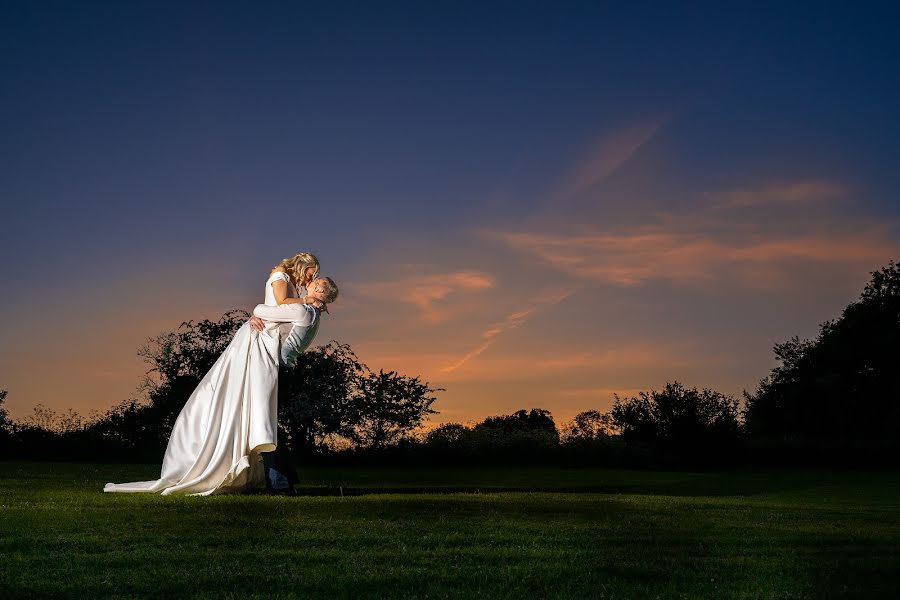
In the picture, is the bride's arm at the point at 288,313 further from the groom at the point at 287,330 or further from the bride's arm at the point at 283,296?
the bride's arm at the point at 283,296

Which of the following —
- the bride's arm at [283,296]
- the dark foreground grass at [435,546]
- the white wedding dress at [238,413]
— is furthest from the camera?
the bride's arm at [283,296]

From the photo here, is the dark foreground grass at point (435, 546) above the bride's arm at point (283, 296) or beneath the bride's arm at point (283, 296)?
beneath

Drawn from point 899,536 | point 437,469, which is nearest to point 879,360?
point 437,469

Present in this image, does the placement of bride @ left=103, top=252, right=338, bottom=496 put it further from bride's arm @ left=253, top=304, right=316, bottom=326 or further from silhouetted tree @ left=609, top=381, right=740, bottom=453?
silhouetted tree @ left=609, top=381, right=740, bottom=453

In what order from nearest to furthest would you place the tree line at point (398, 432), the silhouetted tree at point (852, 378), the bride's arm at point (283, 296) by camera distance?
the bride's arm at point (283, 296) → the tree line at point (398, 432) → the silhouetted tree at point (852, 378)

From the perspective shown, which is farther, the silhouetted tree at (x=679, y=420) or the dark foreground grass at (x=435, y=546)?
the silhouetted tree at (x=679, y=420)

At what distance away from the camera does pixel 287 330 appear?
12.9 metres

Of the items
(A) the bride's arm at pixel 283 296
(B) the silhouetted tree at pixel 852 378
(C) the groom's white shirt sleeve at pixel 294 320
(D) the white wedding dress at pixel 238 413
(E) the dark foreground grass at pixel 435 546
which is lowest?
(E) the dark foreground grass at pixel 435 546

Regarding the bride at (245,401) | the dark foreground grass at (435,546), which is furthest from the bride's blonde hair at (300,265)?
the dark foreground grass at (435,546)

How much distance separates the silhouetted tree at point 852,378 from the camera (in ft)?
168

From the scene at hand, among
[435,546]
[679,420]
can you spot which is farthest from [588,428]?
[435,546]

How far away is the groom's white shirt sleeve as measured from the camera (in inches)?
494

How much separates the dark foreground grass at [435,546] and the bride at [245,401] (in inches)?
29.2

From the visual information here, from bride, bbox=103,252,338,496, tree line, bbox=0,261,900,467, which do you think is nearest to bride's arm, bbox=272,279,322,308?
bride, bbox=103,252,338,496
